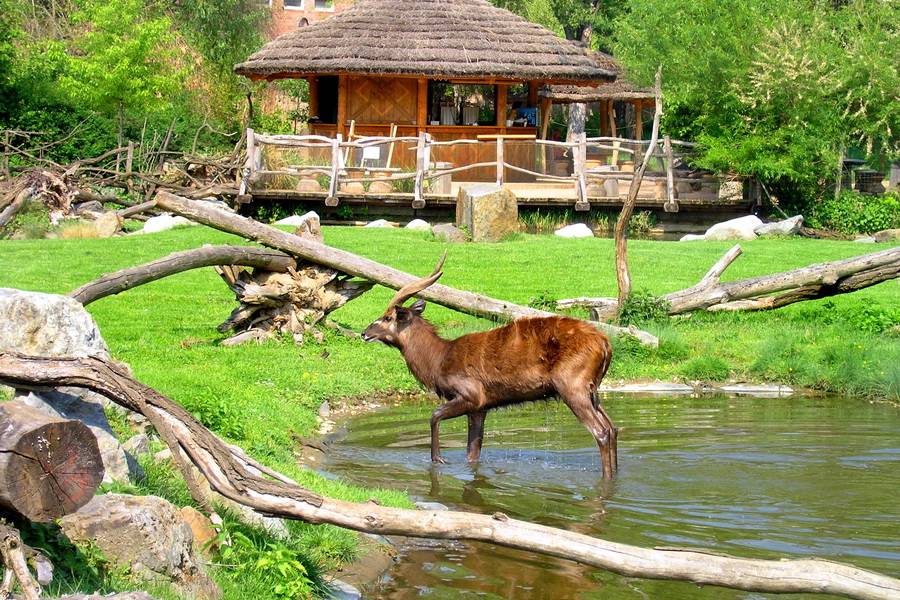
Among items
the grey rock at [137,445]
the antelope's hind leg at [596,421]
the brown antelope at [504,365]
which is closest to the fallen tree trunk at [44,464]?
the grey rock at [137,445]

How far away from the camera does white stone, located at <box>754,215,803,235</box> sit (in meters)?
28.5

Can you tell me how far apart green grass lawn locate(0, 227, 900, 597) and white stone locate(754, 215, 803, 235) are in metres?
3.55

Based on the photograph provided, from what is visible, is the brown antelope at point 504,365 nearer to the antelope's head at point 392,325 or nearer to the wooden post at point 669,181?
the antelope's head at point 392,325

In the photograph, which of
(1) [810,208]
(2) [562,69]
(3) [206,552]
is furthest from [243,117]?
(3) [206,552]

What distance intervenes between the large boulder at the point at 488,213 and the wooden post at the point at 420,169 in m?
3.46

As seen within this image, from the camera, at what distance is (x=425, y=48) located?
34250mm

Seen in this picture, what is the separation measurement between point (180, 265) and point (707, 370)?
6590 mm

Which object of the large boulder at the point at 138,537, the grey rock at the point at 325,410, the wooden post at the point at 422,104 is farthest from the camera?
the wooden post at the point at 422,104

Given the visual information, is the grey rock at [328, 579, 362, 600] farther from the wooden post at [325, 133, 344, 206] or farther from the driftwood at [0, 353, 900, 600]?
the wooden post at [325, 133, 344, 206]

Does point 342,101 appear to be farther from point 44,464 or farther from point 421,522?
point 44,464

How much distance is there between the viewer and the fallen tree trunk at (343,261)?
46.8 feet

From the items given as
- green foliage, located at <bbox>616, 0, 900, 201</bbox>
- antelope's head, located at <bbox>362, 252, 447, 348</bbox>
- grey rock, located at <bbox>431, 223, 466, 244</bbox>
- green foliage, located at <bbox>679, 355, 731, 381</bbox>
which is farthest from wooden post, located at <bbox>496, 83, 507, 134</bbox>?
antelope's head, located at <bbox>362, 252, 447, 348</bbox>

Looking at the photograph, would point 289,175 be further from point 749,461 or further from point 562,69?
point 749,461

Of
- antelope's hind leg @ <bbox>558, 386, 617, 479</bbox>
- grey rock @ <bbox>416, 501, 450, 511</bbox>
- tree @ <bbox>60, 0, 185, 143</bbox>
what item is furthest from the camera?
tree @ <bbox>60, 0, 185, 143</bbox>
